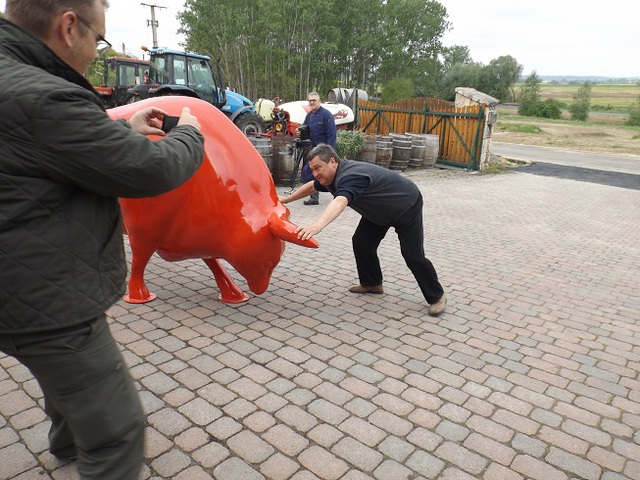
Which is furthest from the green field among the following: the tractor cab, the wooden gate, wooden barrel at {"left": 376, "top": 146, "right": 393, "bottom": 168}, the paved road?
the tractor cab

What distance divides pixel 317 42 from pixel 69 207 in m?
34.8

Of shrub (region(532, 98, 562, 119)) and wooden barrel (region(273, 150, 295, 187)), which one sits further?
shrub (region(532, 98, 562, 119))

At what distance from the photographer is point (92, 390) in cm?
151

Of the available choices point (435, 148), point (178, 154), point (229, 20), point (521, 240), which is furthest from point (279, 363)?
point (229, 20)

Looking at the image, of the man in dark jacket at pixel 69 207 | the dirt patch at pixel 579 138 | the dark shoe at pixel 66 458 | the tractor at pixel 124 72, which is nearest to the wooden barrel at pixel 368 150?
the tractor at pixel 124 72

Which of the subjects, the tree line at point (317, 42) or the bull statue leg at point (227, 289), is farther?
the tree line at point (317, 42)

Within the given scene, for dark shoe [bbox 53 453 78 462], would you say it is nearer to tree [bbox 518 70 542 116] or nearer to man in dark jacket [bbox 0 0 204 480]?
man in dark jacket [bbox 0 0 204 480]

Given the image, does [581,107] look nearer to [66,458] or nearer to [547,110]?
[547,110]

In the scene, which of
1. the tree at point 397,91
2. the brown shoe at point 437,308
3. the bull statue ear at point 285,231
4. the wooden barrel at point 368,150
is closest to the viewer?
the bull statue ear at point 285,231

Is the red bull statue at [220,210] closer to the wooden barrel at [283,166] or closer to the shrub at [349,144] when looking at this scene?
the wooden barrel at [283,166]

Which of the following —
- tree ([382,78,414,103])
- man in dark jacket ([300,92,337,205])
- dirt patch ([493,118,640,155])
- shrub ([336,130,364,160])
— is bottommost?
dirt patch ([493,118,640,155])

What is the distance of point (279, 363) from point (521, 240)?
5.15 m

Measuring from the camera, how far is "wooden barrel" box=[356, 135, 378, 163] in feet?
39.2

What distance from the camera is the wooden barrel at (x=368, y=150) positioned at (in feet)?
39.2
